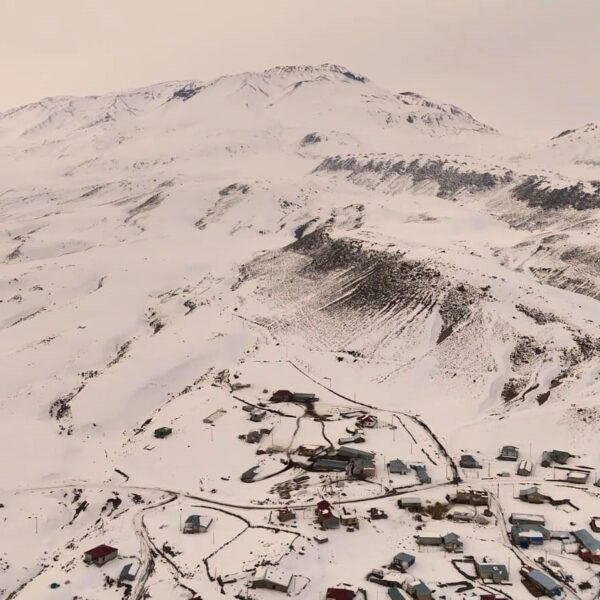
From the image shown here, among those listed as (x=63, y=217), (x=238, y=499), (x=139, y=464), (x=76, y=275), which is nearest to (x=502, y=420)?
(x=238, y=499)

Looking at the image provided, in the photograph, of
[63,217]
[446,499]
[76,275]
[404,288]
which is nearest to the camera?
[446,499]

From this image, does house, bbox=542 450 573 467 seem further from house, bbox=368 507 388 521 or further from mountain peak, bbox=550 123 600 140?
mountain peak, bbox=550 123 600 140

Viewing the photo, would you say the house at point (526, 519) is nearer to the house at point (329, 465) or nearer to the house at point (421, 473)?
the house at point (421, 473)

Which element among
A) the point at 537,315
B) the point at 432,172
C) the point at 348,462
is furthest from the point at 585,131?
the point at 348,462

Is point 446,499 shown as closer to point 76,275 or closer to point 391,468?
point 391,468

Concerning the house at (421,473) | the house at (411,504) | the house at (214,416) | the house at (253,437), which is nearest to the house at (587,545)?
the house at (411,504)

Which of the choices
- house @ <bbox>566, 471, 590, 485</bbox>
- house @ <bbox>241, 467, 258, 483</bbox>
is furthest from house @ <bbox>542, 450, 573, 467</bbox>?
house @ <bbox>241, 467, 258, 483</bbox>
